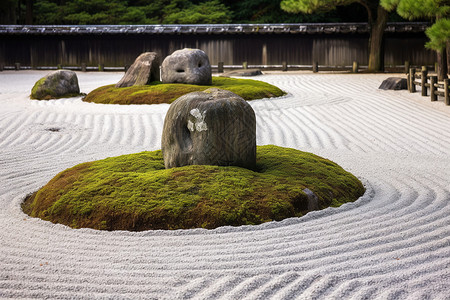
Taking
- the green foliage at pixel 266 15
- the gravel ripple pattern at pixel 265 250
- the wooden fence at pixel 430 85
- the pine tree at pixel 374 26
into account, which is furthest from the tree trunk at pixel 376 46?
the gravel ripple pattern at pixel 265 250

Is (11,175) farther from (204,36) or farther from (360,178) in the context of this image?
(204,36)

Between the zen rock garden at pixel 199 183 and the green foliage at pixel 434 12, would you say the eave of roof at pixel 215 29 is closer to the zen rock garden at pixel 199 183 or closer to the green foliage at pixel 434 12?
the green foliage at pixel 434 12

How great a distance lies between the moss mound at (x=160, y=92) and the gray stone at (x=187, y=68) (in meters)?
0.34

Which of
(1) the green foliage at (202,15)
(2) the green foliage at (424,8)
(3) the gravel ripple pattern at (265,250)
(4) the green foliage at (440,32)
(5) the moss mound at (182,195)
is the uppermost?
(1) the green foliage at (202,15)

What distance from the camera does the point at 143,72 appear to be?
15.1m

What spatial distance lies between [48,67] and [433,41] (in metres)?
18.2

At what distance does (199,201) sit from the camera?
15.4ft

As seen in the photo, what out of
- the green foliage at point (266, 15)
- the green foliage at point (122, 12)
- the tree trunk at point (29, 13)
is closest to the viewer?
the green foliage at point (266, 15)

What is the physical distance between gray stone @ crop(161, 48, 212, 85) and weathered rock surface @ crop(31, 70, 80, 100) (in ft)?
9.01

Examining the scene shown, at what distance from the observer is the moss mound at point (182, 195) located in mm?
4582

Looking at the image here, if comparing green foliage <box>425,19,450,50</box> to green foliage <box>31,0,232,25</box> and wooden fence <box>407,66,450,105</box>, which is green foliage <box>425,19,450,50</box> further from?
green foliage <box>31,0,232,25</box>

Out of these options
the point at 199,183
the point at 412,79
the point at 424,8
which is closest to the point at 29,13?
the point at 412,79

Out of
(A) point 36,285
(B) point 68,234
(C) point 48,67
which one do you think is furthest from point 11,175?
(C) point 48,67

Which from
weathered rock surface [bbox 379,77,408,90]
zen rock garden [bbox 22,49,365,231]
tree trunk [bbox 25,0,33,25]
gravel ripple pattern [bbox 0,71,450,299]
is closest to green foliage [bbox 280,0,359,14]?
weathered rock surface [bbox 379,77,408,90]
